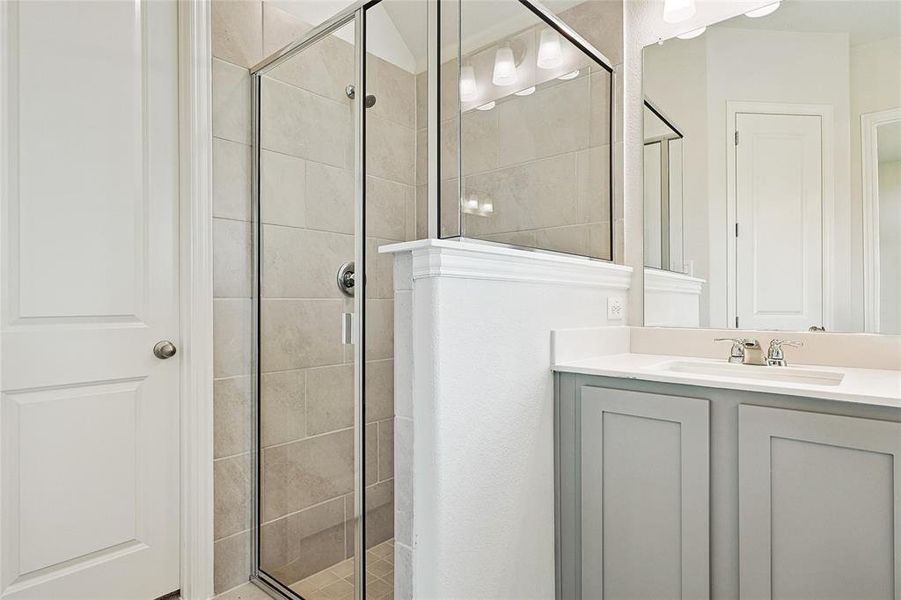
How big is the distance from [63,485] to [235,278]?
0.77 metres

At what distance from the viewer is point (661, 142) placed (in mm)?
1907

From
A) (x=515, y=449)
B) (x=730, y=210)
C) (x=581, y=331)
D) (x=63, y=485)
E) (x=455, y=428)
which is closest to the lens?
(x=455, y=428)

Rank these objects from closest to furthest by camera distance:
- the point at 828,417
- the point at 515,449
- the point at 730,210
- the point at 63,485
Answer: the point at 828,417 → the point at 515,449 → the point at 63,485 → the point at 730,210

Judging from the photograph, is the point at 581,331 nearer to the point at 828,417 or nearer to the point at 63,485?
the point at 828,417

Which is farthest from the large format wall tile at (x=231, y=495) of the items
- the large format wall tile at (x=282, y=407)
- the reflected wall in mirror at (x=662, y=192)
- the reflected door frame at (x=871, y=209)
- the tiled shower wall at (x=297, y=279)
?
the reflected door frame at (x=871, y=209)

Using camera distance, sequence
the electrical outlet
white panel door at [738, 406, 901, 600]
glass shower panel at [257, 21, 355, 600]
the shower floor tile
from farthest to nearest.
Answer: the electrical outlet, glass shower panel at [257, 21, 355, 600], the shower floor tile, white panel door at [738, 406, 901, 600]

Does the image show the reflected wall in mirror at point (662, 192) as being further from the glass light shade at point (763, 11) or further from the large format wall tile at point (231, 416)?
the large format wall tile at point (231, 416)

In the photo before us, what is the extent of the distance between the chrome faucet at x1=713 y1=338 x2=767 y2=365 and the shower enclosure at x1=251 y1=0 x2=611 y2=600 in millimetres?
552

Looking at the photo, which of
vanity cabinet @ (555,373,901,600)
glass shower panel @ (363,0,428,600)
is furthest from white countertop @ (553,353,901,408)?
glass shower panel @ (363,0,428,600)

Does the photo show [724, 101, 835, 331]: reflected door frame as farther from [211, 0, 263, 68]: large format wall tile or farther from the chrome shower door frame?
[211, 0, 263, 68]: large format wall tile

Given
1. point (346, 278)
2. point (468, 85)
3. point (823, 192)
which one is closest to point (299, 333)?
point (346, 278)

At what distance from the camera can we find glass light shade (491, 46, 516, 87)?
1.54 metres

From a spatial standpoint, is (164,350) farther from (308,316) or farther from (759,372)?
(759,372)

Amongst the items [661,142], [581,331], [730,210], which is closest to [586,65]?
[661,142]
